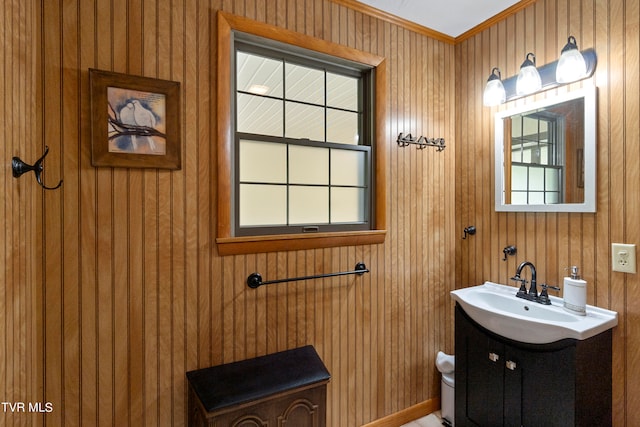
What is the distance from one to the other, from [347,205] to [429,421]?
1.52 meters

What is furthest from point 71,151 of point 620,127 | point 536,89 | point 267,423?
point 620,127

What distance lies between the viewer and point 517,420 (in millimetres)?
1549

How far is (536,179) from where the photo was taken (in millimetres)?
1832

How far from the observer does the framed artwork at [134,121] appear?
131cm

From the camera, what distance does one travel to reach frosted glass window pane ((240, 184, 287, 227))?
165 cm

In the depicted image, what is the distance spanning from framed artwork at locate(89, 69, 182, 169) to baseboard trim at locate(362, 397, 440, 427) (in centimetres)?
190

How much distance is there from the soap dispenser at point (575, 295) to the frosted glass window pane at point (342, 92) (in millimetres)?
1467

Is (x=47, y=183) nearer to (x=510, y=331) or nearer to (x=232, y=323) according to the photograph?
(x=232, y=323)

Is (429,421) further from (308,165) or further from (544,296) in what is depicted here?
(308,165)

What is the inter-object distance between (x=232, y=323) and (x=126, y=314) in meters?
0.46

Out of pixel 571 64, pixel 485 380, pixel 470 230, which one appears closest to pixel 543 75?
pixel 571 64

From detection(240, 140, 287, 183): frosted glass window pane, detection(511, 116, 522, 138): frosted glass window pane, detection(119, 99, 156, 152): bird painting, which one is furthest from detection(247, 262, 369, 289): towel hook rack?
detection(511, 116, 522, 138): frosted glass window pane

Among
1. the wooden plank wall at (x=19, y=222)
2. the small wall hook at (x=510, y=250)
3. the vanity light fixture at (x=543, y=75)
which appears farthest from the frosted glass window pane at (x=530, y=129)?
the wooden plank wall at (x=19, y=222)

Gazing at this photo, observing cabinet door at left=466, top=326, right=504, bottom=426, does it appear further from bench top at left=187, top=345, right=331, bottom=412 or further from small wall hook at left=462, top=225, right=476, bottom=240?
bench top at left=187, top=345, right=331, bottom=412
